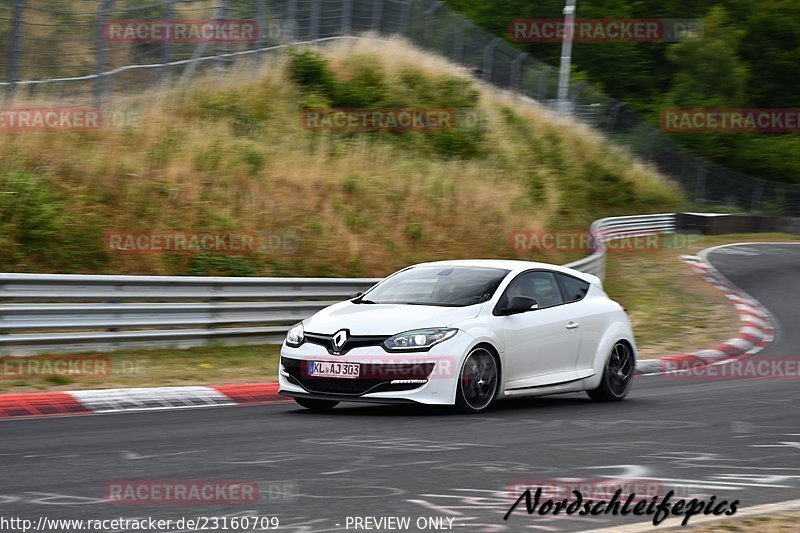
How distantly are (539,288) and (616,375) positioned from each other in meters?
1.35

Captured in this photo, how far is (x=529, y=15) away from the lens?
69.1 m

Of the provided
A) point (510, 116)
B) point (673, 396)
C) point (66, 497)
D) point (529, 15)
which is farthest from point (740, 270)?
point (529, 15)

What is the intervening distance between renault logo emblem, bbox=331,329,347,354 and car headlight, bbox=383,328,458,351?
36 cm

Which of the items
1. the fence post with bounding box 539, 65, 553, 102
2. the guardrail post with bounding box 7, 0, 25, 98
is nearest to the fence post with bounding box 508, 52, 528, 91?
the fence post with bounding box 539, 65, 553, 102

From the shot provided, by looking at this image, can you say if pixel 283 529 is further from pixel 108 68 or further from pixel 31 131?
pixel 108 68

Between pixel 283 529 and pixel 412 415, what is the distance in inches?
189

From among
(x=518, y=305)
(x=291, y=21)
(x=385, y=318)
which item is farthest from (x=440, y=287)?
(x=291, y=21)

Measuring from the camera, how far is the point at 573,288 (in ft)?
39.4

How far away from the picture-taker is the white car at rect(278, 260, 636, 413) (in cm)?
1005

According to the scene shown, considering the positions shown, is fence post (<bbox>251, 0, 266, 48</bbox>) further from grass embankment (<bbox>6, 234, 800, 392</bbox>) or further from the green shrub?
grass embankment (<bbox>6, 234, 800, 392</bbox>)

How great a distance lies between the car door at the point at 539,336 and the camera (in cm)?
1081

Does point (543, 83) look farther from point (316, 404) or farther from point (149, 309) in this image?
point (316, 404)

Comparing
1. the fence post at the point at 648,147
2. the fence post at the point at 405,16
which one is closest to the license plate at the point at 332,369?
the fence post at the point at 405,16

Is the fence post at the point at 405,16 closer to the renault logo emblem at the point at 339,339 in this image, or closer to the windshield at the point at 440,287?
the windshield at the point at 440,287
